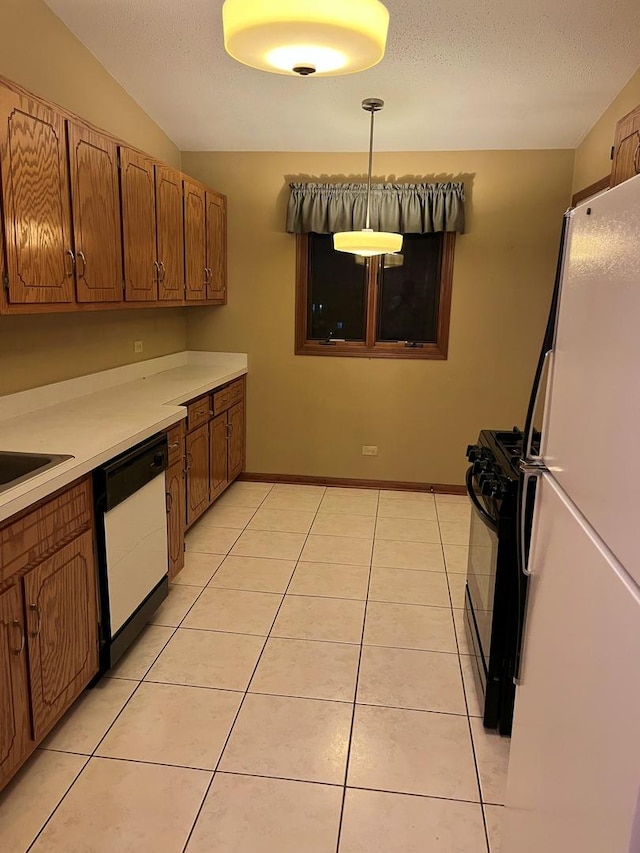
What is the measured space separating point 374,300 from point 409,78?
164 cm

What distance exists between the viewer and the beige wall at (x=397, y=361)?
181 inches

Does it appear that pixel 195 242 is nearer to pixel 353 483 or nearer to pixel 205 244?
pixel 205 244

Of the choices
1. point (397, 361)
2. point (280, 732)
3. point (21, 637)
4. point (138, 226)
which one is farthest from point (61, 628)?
point (397, 361)

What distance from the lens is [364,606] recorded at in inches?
126

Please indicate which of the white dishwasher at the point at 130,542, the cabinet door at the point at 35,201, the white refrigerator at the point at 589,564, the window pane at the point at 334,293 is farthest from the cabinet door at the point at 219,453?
the white refrigerator at the point at 589,564

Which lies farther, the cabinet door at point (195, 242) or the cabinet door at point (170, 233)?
the cabinet door at point (195, 242)

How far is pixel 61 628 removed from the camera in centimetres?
212

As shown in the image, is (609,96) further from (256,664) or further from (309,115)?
(256,664)

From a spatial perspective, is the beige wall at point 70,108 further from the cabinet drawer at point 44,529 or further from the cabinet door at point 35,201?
the cabinet drawer at point 44,529

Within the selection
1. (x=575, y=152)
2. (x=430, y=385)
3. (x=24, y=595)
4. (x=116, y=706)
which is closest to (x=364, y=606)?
(x=116, y=706)

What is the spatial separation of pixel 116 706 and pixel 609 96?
13.4ft

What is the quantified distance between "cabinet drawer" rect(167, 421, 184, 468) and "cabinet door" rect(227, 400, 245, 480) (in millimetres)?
1339

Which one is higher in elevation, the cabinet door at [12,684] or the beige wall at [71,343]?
the beige wall at [71,343]

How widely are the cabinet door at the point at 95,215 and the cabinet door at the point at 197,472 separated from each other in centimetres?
103
